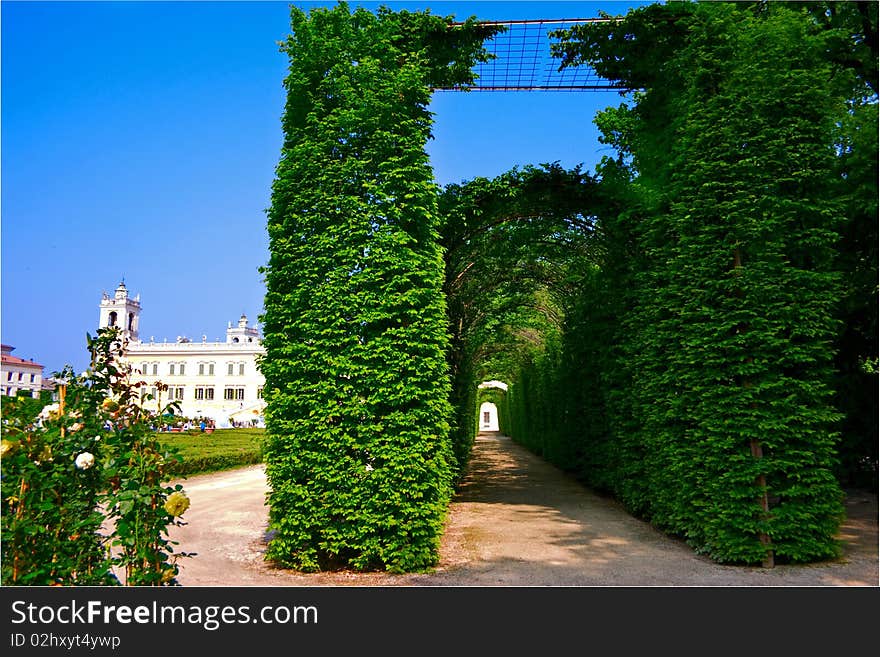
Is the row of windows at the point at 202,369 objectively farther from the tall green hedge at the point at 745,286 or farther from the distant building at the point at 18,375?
the tall green hedge at the point at 745,286

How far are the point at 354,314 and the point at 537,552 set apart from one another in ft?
12.1

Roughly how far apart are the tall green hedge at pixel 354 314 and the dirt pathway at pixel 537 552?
515 mm

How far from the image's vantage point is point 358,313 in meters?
6.73

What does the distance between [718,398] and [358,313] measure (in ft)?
13.7

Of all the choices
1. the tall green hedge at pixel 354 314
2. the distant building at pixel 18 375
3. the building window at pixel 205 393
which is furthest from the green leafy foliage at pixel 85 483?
the building window at pixel 205 393

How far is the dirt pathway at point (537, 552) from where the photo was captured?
627 centimetres

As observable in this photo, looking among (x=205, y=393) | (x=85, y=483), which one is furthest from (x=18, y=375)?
(x=205, y=393)

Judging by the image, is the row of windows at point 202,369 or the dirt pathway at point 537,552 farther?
the row of windows at point 202,369

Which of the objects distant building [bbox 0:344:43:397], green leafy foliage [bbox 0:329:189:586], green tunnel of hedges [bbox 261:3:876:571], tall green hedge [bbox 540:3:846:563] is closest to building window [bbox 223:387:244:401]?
distant building [bbox 0:344:43:397]

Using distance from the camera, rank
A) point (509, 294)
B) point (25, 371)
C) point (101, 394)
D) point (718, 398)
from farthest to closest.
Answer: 1. point (509, 294)
2. point (718, 398)
3. point (25, 371)
4. point (101, 394)

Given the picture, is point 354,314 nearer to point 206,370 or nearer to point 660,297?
point 660,297
